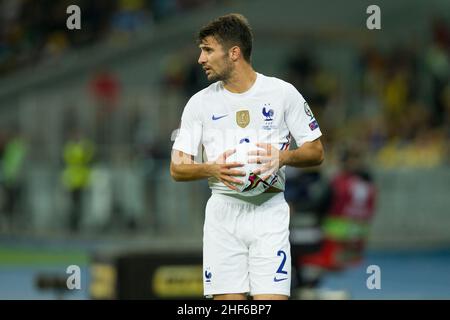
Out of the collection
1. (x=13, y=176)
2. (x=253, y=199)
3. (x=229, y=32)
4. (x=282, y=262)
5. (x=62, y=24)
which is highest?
(x=62, y=24)

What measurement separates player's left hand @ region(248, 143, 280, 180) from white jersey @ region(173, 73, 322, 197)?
150 mm

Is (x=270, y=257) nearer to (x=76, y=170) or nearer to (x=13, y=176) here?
(x=76, y=170)

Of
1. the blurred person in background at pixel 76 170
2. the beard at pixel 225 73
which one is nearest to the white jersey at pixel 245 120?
the beard at pixel 225 73

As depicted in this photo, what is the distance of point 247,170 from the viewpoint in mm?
7270

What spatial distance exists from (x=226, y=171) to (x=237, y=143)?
0.89 feet

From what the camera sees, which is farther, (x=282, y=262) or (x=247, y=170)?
(x=282, y=262)

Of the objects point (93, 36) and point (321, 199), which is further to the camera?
point (93, 36)

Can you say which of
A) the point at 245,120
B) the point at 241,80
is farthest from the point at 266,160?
the point at 241,80

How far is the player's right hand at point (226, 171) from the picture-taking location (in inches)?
285

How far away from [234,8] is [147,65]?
7.77ft

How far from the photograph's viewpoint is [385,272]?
18906 mm

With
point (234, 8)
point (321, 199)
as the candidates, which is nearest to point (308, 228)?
point (321, 199)

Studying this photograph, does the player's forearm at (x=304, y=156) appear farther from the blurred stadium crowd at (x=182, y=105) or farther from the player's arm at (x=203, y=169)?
the blurred stadium crowd at (x=182, y=105)

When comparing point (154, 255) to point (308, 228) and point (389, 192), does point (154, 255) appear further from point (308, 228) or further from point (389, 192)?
point (389, 192)
